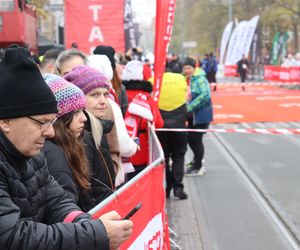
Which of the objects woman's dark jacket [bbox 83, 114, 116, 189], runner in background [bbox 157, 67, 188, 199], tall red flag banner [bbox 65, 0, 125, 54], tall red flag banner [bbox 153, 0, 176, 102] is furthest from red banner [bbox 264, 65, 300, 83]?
woman's dark jacket [bbox 83, 114, 116, 189]

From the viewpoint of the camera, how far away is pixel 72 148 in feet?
10.6

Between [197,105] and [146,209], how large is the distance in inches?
204

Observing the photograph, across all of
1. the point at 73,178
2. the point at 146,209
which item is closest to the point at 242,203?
the point at 146,209

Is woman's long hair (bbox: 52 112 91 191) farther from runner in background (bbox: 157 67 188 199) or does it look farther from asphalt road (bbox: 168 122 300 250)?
runner in background (bbox: 157 67 188 199)

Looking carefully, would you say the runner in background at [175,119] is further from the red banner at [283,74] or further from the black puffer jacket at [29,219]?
the red banner at [283,74]

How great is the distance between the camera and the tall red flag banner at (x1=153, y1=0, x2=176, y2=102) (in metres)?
6.53

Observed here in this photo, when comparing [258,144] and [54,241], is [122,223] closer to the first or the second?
[54,241]

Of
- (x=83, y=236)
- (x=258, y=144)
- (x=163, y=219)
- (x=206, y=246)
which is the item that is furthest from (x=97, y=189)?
(x=258, y=144)

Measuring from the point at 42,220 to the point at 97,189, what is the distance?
997 millimetres

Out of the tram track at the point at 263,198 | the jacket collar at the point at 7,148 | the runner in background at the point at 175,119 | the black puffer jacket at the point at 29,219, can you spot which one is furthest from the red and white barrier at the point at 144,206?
the runner in background at the point at 175,119

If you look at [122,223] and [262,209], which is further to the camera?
[262,209]

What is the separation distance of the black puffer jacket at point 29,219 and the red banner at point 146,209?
1.54 feet

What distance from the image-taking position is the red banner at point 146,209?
326cm

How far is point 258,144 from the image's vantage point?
12.3 m
